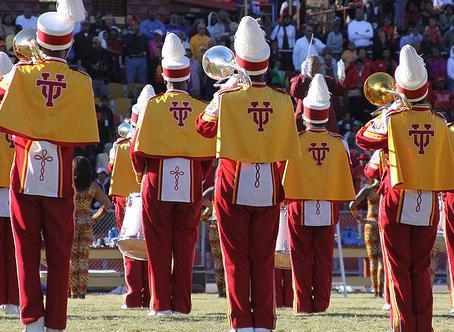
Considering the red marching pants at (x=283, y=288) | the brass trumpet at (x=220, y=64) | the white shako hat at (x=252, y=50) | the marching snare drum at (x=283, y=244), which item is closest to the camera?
the white shako hat at (x=252, y=50)

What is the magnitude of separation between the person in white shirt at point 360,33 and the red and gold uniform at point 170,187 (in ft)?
51.4

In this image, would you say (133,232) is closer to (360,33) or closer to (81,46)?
(81,46)

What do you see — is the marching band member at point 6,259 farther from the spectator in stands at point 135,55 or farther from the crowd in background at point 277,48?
the spectator in stands at point 135,55

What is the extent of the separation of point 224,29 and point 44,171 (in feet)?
57.3

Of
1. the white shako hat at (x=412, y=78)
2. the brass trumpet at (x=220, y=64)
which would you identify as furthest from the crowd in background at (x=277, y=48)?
the white shako hat at (x=412, y=78)

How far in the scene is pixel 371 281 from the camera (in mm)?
20109

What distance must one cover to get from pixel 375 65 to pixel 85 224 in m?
10.6

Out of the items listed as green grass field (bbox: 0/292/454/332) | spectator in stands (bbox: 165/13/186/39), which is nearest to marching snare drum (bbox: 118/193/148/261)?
green grass field (bbox: 0/292/454/332)

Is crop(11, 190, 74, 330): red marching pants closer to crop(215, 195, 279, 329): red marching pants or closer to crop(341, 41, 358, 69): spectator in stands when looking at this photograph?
crop(215, 195, 279, 329): red marching pants

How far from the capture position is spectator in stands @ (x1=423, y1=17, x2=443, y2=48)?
2909cm

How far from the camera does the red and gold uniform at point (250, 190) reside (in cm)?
1091

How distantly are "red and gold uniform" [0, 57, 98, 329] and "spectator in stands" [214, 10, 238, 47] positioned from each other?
16.5 metres

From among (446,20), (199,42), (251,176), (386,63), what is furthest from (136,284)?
(446,20)

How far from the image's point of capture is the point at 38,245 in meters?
10.6
